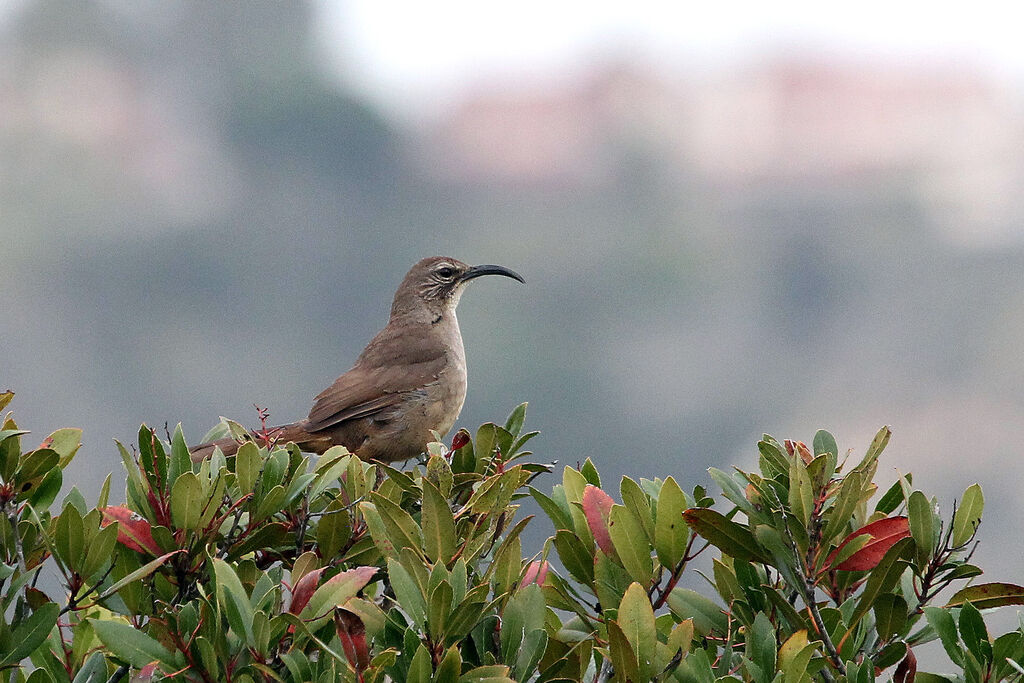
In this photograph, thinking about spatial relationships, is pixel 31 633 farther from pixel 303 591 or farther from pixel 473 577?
pixel 473 577

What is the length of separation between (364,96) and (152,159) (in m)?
14.2

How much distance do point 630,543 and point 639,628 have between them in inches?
10.6

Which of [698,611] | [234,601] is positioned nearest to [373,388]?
[698,611]

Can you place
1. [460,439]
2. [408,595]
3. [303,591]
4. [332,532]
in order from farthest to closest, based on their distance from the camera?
[460,439], [332,532], [303,591], [408,595]

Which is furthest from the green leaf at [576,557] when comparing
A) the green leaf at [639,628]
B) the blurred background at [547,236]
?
the blurred background at [547,236]

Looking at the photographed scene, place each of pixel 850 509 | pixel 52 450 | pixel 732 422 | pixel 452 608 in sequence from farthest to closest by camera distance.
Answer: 1. pixel 732 422
2. pixel 52 450
3. pixel 850 509
4. pixel 452 608

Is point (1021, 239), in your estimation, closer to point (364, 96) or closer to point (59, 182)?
point (364, 96)

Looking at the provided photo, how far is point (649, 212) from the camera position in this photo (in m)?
81.9

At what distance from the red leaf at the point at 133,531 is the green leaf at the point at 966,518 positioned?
1475 millimetres

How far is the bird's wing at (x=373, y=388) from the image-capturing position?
5785 millimetres

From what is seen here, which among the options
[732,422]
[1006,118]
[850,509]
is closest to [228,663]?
[850,509]

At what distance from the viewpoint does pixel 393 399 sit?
19.1ft

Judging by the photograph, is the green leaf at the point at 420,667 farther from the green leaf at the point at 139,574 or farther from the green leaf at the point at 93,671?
the green leaf at the point at 93,671

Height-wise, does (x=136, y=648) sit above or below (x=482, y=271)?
below
